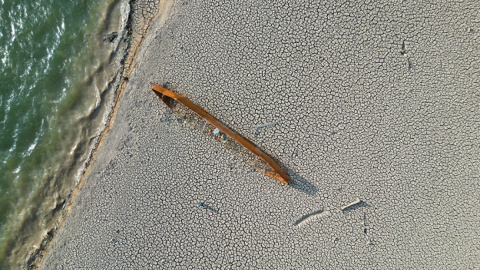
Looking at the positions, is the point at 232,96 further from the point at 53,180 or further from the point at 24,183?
the point at 24,183

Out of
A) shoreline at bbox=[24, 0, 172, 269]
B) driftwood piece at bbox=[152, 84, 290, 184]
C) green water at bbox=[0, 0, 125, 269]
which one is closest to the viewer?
driftwood piece at bbox=[152, 84, 290, 184]

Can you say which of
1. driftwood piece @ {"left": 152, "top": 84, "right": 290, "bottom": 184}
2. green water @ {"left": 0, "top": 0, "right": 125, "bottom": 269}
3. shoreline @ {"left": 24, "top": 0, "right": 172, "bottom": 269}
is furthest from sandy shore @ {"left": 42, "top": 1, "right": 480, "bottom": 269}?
green water @ {"left": 0, "top": 0, "right": 125, "bottom": 269}

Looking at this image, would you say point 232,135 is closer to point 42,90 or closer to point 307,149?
point 307,149

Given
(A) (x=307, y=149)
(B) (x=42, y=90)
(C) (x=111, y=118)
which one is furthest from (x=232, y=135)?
(B) (x=42, y=90)

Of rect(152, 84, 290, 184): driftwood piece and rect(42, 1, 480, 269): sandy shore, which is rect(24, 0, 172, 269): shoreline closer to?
rect(42, 1, 480, 269): sandy shore

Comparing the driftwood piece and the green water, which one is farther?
the green water

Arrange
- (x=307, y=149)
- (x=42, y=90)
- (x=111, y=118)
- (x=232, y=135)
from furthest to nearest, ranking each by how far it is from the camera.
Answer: (x=42, y=90), (x=111, y=118), (x=307, y=149), (x=232, y=135)
